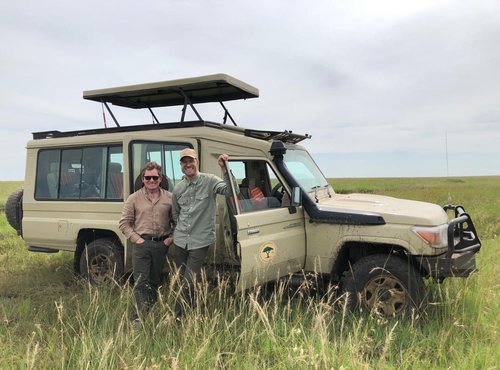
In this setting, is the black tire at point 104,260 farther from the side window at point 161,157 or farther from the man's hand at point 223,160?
the man's hand at point 223,160

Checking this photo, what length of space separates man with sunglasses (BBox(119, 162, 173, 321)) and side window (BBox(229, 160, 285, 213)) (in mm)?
839

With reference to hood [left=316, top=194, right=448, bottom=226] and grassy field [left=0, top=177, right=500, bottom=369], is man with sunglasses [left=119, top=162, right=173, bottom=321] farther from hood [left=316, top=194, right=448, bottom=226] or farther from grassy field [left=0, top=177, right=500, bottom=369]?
hood [left=316, top=194, right=448, bottom=226]

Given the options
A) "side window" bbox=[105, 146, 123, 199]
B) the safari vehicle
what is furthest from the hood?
"side window" bbox=[105, 146, 123, 199]

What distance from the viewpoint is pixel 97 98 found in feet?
21.7

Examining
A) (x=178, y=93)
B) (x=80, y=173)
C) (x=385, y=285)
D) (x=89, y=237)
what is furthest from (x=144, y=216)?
(x=385, y=285)

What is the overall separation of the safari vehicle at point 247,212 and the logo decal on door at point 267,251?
11 millimetres

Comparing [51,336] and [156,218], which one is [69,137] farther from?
[51,336]

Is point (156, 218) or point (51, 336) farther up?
point (156, 218)

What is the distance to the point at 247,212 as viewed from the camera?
4559mm

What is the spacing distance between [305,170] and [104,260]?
2.99 meters

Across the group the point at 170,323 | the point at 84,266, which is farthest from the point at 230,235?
the point at 84,266

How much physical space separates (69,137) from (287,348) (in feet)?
15.5

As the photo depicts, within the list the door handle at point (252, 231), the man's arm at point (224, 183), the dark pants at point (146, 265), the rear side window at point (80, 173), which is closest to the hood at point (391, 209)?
the door handle at point (252, 231)

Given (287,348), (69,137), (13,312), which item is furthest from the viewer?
(69,137)
